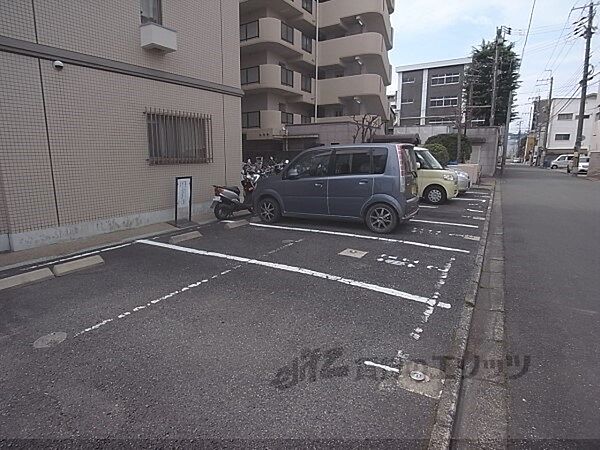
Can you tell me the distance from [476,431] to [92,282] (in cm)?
434

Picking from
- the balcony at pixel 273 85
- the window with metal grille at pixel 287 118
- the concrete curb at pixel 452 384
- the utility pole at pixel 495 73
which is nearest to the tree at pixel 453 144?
the utility pole at pixel 495 73

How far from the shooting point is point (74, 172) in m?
6.07

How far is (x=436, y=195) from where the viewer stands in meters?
11.0

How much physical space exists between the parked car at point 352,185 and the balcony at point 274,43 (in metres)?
12.6

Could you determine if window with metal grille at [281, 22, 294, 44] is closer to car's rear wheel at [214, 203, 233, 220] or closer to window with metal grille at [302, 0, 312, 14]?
window with metal grille at [302, 0, 312, 14]

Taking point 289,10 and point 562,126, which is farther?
point 562,126

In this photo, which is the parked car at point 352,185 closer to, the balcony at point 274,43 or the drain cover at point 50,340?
the drain cover at point 50,340

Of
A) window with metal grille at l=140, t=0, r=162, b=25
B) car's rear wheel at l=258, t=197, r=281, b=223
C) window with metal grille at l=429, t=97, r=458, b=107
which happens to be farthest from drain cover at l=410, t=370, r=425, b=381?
window with metal grille at l=429, t=97, r=458, b=107

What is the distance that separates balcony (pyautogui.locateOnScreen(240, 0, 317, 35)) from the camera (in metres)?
17.9

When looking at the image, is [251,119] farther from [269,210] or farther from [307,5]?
[269,210]

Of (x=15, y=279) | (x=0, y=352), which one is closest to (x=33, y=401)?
(x=0, y=352)

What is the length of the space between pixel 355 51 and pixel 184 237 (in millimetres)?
17864

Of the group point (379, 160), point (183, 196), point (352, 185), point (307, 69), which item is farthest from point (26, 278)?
point (307, 69)

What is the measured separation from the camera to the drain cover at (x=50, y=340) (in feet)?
10.00
